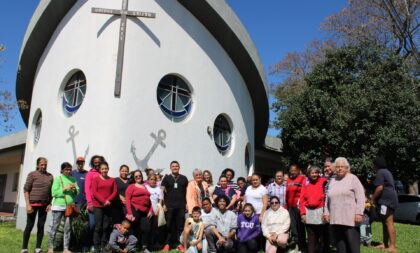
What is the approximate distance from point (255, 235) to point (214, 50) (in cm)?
682

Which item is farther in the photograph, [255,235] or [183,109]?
[183,109]

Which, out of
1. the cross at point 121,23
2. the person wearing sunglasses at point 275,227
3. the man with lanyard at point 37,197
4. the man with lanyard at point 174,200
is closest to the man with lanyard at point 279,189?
the person wearing sunglasses at point 275,227

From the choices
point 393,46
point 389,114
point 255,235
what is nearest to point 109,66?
point 255,235

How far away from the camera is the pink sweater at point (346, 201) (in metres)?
4.94

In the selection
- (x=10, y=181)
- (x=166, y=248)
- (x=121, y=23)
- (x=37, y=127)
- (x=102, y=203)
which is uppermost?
(x=121, y=23)

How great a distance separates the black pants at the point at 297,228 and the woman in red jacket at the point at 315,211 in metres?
0.67

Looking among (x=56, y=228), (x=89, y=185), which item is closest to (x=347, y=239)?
(x=89, y=185)

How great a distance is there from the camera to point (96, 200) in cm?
640

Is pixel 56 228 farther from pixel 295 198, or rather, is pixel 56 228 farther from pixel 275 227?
pixel 295 198

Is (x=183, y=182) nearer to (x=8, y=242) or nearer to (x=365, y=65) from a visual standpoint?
(x=8, y=242)

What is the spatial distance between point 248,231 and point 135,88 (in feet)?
15.9

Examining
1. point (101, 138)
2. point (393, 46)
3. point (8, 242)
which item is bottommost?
point (8, 242)

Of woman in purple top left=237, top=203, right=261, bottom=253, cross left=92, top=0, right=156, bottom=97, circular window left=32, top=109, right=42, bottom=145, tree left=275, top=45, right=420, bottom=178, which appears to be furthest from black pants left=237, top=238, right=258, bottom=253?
circular window left=32, top=109, right=42, bottom=145

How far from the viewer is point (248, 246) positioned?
6.30 metres
